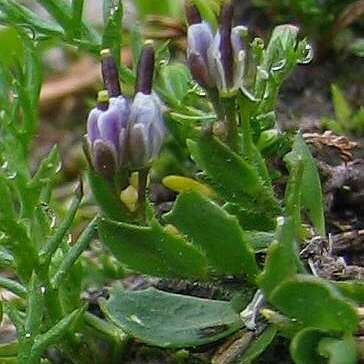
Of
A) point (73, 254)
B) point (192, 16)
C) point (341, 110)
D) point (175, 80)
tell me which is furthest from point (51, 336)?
point (341, 110)

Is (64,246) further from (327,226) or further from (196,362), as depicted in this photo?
(327,226)

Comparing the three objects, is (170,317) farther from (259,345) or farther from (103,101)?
(103,101)

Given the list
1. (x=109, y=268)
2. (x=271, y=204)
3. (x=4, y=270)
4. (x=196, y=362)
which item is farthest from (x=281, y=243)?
(x=4, y=270)

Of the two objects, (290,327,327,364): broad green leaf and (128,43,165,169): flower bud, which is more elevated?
(128,43,165,169): flower bud

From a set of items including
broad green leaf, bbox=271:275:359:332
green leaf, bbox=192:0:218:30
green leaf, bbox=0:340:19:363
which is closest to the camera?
broad green leaf, bbox=271:275:359:332

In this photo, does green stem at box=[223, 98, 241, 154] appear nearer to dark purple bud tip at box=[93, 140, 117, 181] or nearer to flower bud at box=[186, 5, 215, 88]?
flower bud at box=[186, 5, 215, 88]

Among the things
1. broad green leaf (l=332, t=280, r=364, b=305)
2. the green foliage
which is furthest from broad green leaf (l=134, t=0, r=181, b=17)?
broad green leaf (l=332, t=280, r=364, b=305)

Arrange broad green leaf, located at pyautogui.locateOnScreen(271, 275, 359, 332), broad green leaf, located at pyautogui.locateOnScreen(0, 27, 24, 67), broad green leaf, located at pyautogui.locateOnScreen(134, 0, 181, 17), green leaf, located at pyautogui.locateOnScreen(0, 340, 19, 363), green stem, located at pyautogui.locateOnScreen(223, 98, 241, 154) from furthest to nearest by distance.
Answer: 1. broad green leaf, located at pyautogui.locateOnScreen(134, 0, 181, 17)
2. broad green leaf, located at pyautogui.locateOnScreen(0, 27, 24, 67)
3. green leaf, located at pyautogui.locateOnScreen(0, 340, 19, 363)
4. green stem, located at pyautogui.locateOnScreen(223, 98, 241, 154)
5. broad green leaf, located at pyautogui.locateOnScreen(271, 275, 359, 332)

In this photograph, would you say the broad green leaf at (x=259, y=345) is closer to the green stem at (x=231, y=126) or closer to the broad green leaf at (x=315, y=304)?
the broad green leaf at (x=315, y=304)
